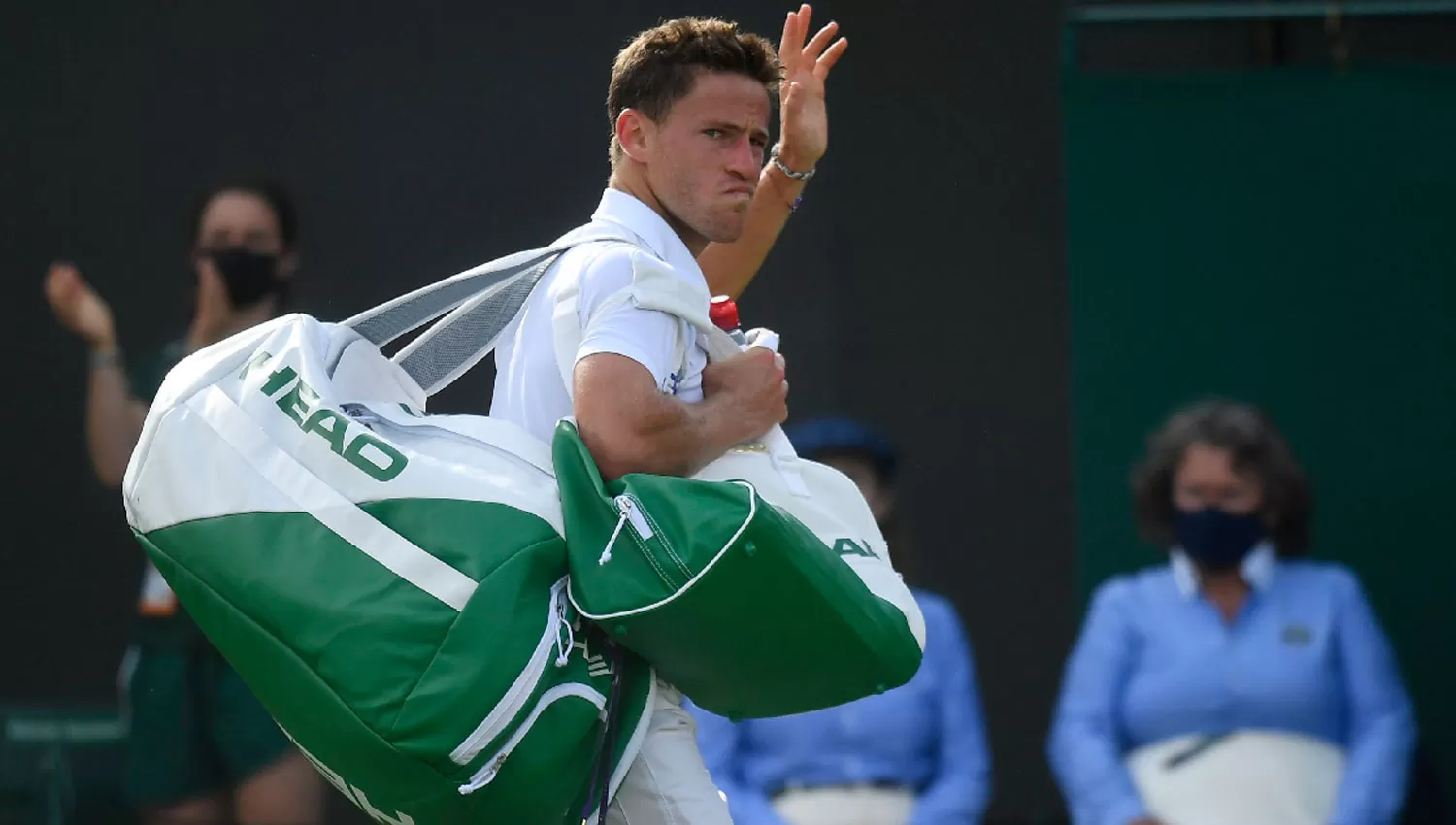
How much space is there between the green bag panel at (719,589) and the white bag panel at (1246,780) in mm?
1996

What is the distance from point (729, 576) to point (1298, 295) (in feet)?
10.0

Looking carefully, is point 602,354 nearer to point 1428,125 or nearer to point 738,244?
point 738,244

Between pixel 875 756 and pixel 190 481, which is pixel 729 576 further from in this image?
pixel 875 756

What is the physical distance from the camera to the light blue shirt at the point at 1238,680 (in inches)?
165

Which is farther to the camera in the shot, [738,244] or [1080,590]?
[1080,590]

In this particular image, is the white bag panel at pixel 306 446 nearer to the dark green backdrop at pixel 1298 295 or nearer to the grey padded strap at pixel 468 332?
the grey padded strap at pixel 468 332

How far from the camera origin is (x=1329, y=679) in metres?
4.30

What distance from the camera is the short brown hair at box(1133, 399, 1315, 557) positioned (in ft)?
14.8

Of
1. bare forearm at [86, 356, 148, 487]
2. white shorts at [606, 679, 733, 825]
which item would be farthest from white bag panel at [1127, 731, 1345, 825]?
bare forearm at [86, 356, 148, 487]

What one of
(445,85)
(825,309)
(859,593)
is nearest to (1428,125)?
(825,309)

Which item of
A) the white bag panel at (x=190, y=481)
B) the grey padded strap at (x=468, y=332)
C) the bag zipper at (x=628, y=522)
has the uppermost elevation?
the grey padded strap at (x=468, y=332)

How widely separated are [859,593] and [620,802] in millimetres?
390

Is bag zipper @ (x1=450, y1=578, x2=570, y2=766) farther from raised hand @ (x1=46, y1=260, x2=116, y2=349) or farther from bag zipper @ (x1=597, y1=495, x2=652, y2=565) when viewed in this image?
raised hand @ (x1=46, y1=260, x2=116, y2=349)

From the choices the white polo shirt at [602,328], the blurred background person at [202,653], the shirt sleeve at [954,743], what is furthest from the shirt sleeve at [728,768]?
the white polo shirt at [602,328]
